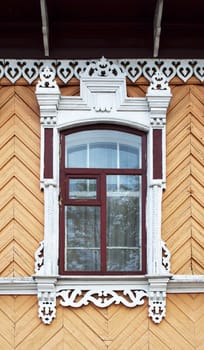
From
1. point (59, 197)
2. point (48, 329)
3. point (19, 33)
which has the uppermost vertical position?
point (19, 33)

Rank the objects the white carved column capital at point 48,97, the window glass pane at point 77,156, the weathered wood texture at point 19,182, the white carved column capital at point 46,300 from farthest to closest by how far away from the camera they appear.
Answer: the window glass pane at point 77,156 < the white carved column capital at point 48,97 < the weathered wood texture at point 19,182 < the white carved column capital at point 46,300

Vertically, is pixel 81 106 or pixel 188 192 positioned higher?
pixel 81 106

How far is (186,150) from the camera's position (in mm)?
9828

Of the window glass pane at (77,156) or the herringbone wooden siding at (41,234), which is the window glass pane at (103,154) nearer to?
the window glass pane at (77,156)

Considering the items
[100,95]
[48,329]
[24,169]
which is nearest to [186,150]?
[100,95]

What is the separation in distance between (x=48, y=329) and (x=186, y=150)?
2387 millimetres

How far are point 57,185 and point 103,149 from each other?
657 millimetres

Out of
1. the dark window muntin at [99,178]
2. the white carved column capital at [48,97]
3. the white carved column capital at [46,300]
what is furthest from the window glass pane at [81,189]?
the white carved column capital at [46,300]

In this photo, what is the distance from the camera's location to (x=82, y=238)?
9.70 metres

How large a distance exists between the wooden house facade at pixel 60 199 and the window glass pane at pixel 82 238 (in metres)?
0.16

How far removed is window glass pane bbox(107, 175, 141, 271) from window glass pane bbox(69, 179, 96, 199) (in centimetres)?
18

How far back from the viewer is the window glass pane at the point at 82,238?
962 centimetres

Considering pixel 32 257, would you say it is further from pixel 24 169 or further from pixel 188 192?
pixel 188 192

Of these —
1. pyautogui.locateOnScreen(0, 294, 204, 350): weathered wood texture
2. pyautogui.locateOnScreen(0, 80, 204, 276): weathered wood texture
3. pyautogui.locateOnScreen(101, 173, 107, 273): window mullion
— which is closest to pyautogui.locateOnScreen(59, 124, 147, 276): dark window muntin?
pyautogui.locateOnScreen(101, 173, 107, 273): window mullion
